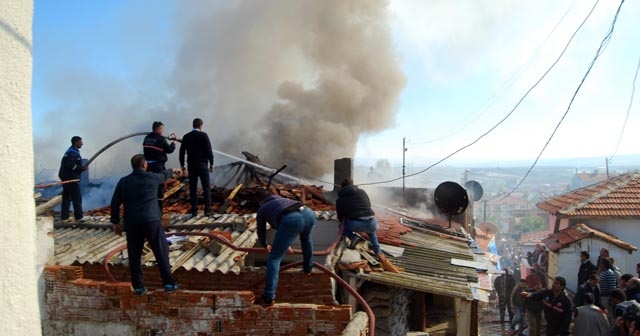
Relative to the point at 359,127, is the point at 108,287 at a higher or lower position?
lower

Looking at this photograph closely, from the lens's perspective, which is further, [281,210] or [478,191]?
[478,191]

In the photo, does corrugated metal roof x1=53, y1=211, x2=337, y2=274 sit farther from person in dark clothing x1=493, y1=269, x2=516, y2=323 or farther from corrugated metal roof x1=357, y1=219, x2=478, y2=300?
person in dark clothing x1=493, y1=269, x2=516, y2=323

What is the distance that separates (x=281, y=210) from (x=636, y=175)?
A: 15.9 metres

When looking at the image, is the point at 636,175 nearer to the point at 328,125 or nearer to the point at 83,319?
the point at 328,125

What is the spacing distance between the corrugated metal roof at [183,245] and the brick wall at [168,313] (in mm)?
1085

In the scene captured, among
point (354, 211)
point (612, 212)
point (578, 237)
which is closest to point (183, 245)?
point (354, 211)

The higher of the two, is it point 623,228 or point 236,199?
point 236,199

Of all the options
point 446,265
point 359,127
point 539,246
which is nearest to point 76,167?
point 446,265

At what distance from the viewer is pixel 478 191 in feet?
51.0

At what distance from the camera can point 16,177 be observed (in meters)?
1.67

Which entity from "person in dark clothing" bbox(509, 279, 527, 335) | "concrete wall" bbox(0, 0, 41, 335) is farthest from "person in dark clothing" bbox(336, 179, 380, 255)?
"person in dark clothing" bbox(509, 279, 527, 335)

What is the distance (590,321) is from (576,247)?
22.5 feet

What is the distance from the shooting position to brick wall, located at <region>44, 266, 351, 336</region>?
14.9 feet

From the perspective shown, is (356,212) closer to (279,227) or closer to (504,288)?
(279,227)
